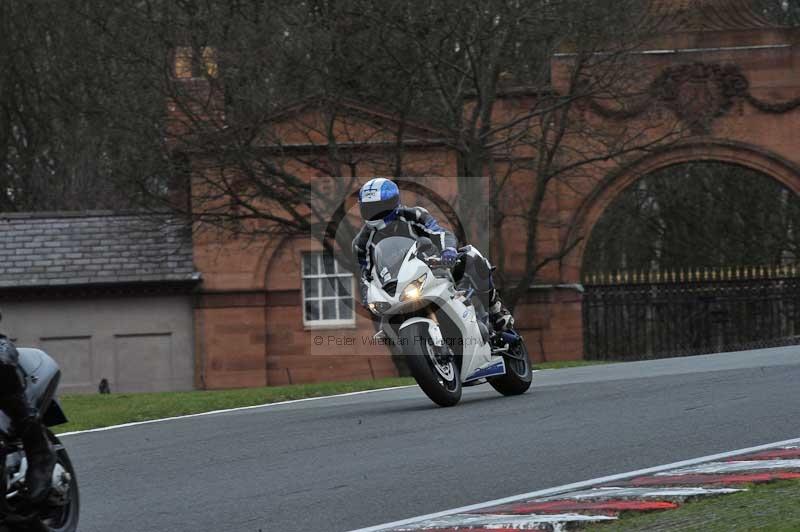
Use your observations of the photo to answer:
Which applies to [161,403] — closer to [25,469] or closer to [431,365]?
[431,365]

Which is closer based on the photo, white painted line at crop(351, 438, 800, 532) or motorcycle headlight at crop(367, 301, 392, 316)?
white painted line at crop(351, 438, 800, 532)

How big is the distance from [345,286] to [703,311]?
7.53m

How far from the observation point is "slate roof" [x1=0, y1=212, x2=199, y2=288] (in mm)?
31422

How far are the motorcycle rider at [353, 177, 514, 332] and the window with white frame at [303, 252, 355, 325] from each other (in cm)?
1965

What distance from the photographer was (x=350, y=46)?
77.3ft

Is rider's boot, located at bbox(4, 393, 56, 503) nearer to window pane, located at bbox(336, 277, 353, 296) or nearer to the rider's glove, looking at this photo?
the rider's glove

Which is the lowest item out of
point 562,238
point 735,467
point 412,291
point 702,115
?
point 735,467

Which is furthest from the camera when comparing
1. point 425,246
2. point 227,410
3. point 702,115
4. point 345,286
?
point 345,286

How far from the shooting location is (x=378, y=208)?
12.0 meters

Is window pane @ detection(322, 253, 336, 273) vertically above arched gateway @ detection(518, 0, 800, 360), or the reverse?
arched gateway @ detection(518, 0, 800, 360)

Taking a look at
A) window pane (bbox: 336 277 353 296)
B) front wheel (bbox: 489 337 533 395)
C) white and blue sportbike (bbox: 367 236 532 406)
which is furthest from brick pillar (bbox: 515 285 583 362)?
white and blue sportbike (bbox: 367 236 532 406)

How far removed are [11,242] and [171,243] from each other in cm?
350

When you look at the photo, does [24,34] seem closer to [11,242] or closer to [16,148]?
[16,148]

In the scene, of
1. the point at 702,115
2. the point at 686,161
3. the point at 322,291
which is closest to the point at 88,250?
the point at 322,291
